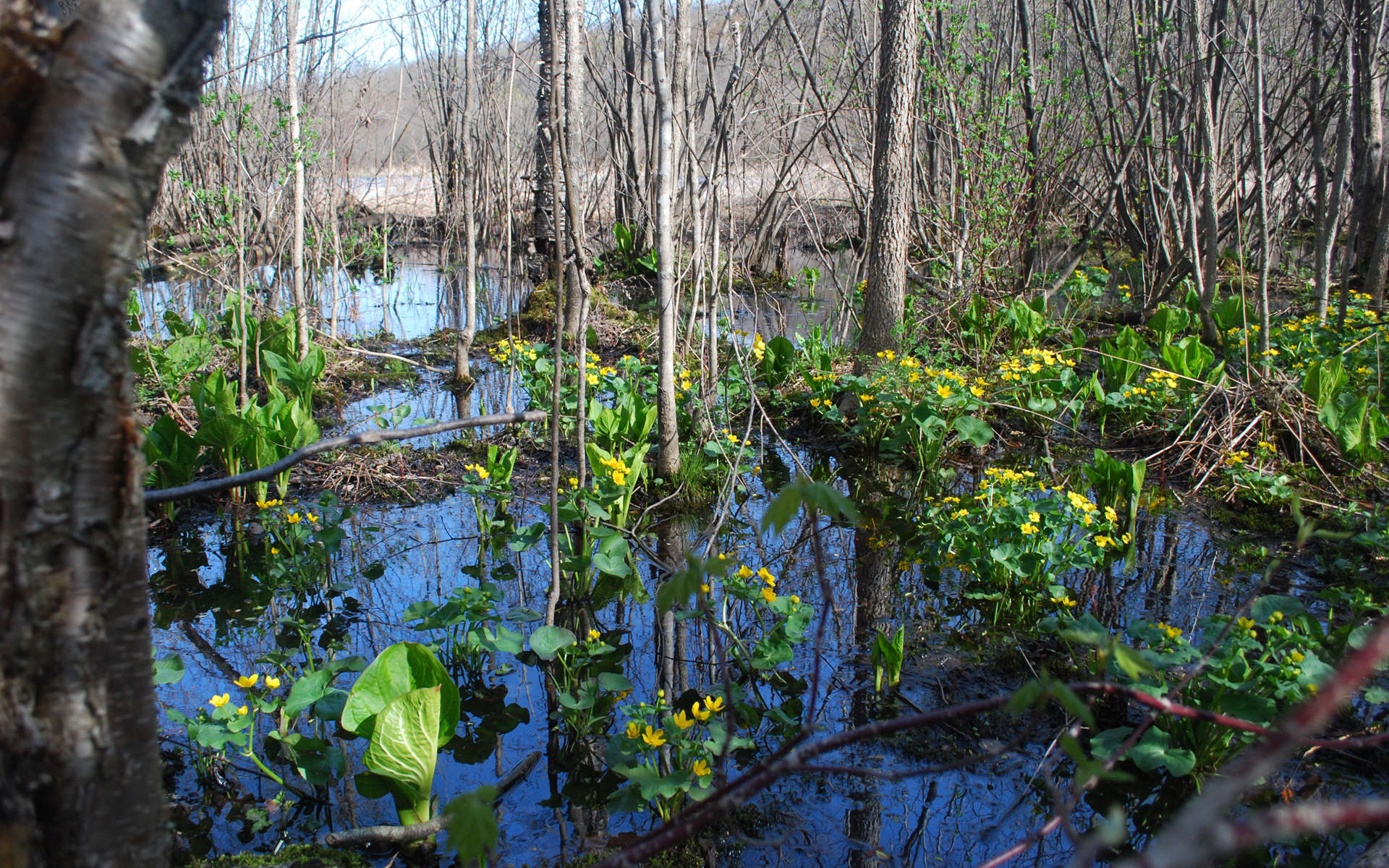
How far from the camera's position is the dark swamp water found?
2203mm

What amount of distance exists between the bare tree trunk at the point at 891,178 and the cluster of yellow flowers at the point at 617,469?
2491mm

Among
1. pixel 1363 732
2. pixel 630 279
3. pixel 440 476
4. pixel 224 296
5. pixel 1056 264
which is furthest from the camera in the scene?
pixel 1056 264

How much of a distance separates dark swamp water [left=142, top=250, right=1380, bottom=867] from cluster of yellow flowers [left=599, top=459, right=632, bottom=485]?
1.40ft

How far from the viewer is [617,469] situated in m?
3.52

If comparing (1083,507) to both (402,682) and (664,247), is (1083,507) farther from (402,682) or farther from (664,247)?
(402,682)

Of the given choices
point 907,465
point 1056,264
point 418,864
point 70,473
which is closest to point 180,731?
point 418,864

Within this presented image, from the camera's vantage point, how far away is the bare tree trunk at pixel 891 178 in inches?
198

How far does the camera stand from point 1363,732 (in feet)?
7.65

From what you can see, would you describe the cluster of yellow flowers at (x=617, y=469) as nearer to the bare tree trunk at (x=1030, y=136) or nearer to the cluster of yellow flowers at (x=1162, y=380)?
the cluster of yellow flowers at (x=1162, y=380)

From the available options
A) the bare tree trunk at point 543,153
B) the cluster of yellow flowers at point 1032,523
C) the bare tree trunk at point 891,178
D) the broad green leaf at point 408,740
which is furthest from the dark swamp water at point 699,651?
the bare tree trunk at point 543,153

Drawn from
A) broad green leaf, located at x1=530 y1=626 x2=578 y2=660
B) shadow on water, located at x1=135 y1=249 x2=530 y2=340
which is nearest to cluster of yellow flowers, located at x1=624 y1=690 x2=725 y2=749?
broad green leaf, located at x1=530 y1=626 x2=578 y2=660

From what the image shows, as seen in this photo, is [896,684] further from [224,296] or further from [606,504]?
[224,296]

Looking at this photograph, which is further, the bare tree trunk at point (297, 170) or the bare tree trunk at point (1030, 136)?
the bare tree trunk at point (1030, 136)

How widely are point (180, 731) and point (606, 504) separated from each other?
1.67 meters
